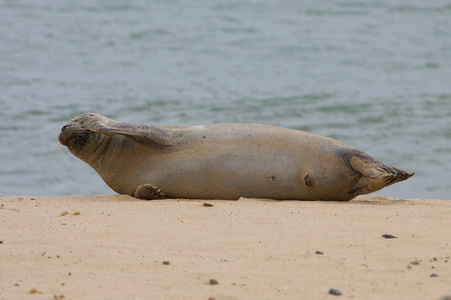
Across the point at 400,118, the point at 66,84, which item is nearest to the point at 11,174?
the point at 66,84

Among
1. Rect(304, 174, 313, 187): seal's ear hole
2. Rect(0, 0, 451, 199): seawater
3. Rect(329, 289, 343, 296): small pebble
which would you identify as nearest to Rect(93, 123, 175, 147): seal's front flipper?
Rect(304, 174, 313, 187): seal's ear hole

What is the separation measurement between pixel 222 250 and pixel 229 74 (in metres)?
11.5

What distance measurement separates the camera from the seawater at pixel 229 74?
1041 cm

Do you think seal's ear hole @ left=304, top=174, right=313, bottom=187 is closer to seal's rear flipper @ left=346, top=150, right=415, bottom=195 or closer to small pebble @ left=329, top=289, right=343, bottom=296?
seal's rear flipper @ left=346, top=150, right=415, bottom=195

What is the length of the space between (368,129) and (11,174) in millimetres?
5435

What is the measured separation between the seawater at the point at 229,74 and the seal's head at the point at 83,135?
2747mm

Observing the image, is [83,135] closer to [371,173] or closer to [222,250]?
[371,173]

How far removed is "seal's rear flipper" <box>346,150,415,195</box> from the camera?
5156 mm

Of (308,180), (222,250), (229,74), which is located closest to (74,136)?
(308,180)

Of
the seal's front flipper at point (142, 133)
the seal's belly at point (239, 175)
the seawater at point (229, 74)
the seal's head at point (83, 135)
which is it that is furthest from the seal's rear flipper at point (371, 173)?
the seawater at point (229, 74)

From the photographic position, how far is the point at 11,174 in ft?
30.1

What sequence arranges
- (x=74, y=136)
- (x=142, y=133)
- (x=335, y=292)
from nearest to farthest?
(x=335, y=292) < (x=142, y=133) < (x=74, y=136)

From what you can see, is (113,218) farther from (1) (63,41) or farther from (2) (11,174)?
(1) (63,41)

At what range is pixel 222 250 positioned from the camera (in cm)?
359
